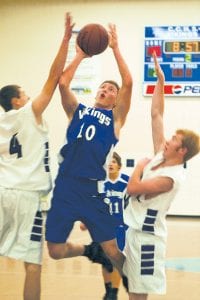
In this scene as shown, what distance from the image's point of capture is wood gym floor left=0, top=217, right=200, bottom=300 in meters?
3.79

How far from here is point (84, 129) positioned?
327 cm

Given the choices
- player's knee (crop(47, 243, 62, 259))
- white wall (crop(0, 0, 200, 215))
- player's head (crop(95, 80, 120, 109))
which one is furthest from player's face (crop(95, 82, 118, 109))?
white wall (crop(0, 0, 200, 215))

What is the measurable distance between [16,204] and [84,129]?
25.5 inches

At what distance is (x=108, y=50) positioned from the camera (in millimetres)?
9039

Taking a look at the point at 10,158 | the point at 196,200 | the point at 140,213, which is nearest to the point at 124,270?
the point at 140,213

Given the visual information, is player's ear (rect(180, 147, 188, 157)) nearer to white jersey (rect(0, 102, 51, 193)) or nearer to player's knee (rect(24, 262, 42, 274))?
white jersey (rect(0, 102, 51, 193))

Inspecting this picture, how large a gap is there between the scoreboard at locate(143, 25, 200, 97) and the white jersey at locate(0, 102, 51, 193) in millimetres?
5872

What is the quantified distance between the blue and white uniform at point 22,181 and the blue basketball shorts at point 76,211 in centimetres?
11

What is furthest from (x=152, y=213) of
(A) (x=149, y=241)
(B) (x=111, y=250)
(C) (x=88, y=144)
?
(C) (x=88, y=144)

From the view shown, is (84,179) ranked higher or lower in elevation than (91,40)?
lower

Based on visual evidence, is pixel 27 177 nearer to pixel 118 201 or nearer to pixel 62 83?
pixel 62 83

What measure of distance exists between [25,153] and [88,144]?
41 cm

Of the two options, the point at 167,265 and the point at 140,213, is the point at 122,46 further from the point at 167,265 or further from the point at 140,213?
the point at 140,213

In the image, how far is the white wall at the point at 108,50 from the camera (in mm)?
8922
